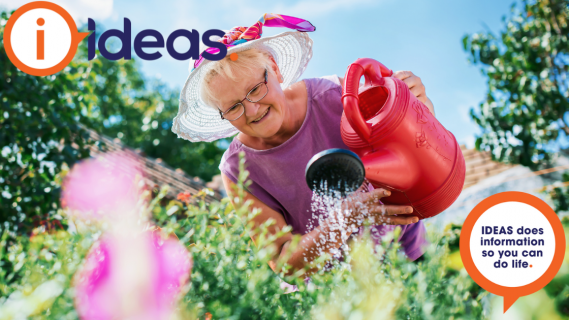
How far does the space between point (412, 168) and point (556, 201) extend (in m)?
3.87

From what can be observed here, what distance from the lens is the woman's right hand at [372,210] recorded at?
4.40 feet

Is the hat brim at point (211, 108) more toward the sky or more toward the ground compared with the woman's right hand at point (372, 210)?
more toward the sky

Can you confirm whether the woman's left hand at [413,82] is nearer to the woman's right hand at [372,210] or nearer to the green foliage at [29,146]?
the woman's right hand at [372,210]

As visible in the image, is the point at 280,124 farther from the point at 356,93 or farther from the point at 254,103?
the point at 356,93

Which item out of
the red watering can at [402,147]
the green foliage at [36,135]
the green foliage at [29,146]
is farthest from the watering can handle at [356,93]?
the green foliage at [29,146]

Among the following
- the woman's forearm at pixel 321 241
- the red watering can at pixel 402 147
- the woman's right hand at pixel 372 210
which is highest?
the red watering can at pixel 402 147

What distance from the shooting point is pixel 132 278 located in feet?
2.62

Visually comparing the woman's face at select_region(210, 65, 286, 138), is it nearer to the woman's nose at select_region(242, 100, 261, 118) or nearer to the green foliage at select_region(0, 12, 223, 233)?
the woman's nose at select_region(242, 100, 261, 118)

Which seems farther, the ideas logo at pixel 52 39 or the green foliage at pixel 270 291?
the ideas logo at pixel 52 39

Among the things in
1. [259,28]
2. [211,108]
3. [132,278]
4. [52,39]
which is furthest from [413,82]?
[52,39]

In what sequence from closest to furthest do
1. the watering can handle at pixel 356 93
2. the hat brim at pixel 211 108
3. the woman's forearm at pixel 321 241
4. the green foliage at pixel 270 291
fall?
1. the green foliage at pixel 270 291
2. the watering can handle at pixel 356 93
3. the woman's forearm at pixel 321 241
4. the hat brim at pixel 211 108

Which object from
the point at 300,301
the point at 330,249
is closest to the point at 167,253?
the point at 300,301

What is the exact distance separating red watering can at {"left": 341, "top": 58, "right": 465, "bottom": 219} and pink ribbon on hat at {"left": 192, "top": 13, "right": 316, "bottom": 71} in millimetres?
383

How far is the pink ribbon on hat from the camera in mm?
1530
